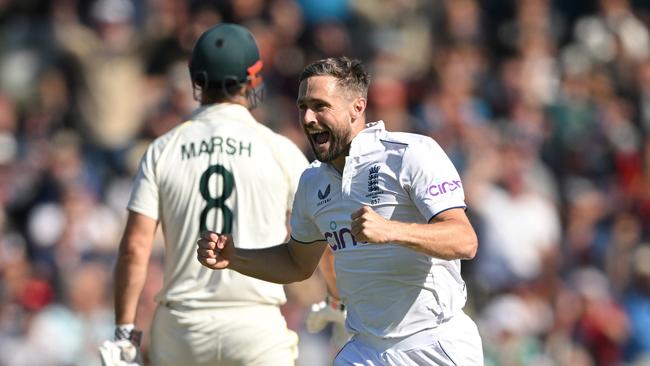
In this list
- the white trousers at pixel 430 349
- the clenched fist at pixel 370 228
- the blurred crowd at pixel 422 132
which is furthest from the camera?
the blurred crowd at pixel 422 132

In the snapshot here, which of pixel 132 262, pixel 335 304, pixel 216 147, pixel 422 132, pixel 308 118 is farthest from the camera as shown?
pixel 422 132

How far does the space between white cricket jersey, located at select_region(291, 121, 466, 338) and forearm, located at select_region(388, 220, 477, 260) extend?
185 mm

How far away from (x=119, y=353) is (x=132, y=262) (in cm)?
48

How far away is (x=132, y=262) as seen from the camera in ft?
21.8

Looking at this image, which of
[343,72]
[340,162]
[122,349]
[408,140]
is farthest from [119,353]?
[408,140]

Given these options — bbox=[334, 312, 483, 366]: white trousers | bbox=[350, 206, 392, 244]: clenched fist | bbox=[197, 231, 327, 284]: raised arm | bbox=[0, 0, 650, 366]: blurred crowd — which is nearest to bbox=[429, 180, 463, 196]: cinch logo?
bbox=[350, 206, 392, 244]: clenched fist

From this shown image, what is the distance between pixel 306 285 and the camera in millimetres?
10930

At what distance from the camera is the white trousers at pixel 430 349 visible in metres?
5.55

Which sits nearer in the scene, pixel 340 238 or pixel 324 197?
pixel 340 238

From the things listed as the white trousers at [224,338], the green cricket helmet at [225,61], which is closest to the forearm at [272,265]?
the white trousers at [224,338]

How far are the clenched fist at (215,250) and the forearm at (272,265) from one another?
97 mm

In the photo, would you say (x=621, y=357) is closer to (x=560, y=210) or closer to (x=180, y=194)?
(x=560, y=210)

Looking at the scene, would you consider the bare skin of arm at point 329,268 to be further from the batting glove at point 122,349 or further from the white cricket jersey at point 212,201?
the batting glove at point 122,349

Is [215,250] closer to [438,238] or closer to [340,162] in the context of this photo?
[340,162]
